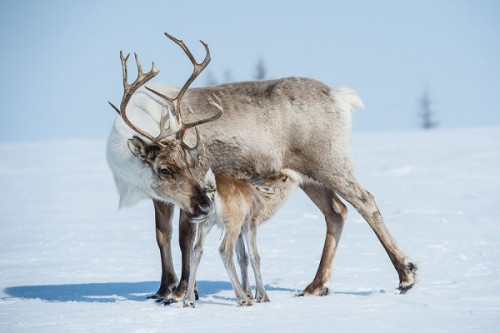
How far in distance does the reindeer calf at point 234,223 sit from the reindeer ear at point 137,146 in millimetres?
762

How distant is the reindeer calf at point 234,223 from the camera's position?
629 centimetres

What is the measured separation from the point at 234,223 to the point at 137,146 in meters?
1.22

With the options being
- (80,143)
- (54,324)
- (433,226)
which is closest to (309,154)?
(54,324)

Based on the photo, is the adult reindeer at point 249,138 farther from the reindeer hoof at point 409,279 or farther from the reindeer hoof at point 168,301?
the reindeer hoof at point 168,301

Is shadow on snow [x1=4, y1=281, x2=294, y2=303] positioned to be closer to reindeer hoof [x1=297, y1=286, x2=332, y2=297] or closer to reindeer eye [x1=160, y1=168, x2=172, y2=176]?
reindeer hoof [x1=297, y1=286, x2=332, y2=297]

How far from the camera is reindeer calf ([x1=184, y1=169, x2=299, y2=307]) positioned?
6285 millimetres

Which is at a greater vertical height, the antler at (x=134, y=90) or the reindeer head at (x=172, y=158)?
the antler at (x=134, y=90)

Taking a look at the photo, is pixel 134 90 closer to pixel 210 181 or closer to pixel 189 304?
pixel 210 181

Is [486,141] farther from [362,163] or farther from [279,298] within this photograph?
[279,298]

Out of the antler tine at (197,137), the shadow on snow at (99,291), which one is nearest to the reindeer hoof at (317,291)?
the shadow on snow at (99,291)

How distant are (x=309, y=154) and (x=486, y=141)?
1826 cm

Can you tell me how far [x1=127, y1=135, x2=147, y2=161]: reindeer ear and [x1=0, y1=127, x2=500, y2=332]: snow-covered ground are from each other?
1286 millimetres

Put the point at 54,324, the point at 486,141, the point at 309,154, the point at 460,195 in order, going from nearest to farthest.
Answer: the point at 54,324 → the point at 309,154 → the point at 460,195 → the point at 486,141

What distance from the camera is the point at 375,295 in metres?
6.67
